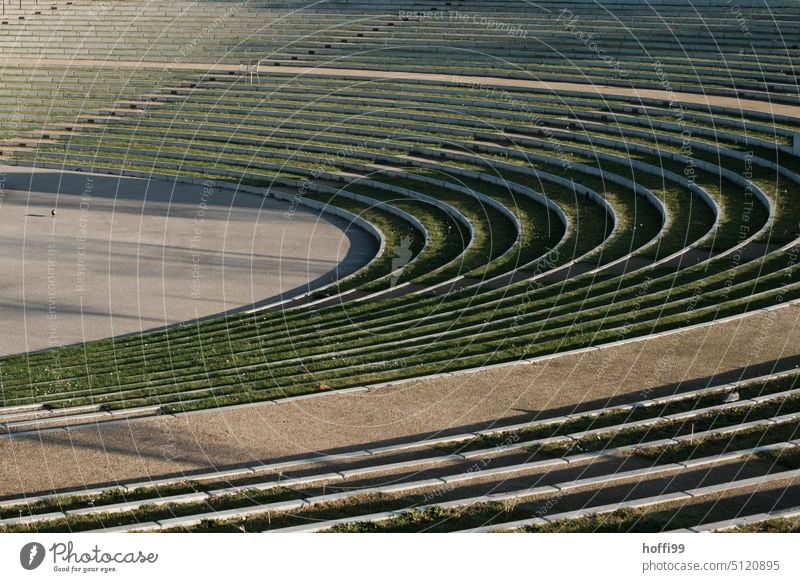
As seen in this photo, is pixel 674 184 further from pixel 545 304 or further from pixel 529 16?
pixel 529 16

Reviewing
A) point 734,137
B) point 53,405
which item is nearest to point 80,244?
point 53,405

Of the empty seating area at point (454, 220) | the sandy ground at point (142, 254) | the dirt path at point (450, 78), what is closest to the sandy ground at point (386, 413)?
the empty seating area at point (454, 220)

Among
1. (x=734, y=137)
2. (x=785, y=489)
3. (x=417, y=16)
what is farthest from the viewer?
(x=417, y=16)

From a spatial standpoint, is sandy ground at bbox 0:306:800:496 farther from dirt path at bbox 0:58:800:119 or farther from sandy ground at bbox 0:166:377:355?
dirt path at bbox 0:58:800:119

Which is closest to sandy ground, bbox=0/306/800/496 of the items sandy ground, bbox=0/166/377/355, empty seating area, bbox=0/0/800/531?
empty seating area, bbox=0/0/800/531

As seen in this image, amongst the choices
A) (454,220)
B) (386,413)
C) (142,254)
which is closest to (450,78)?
(454,220)

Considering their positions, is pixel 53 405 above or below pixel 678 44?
below

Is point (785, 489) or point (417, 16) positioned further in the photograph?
point (417, 16)
